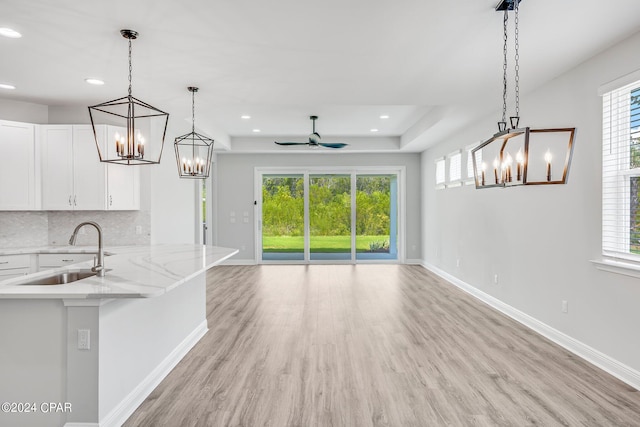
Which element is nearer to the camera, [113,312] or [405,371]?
[113,312]

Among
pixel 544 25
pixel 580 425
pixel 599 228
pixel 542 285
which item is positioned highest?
pixel 544 25

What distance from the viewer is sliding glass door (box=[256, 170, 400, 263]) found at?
876 cm

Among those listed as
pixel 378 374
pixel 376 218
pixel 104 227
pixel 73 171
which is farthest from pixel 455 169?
pixel 73 171

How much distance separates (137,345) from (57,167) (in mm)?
3151

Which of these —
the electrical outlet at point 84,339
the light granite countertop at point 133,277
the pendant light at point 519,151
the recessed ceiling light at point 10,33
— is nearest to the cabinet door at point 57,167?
the light granite countertop at point 133,277

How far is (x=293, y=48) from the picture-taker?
305 cm

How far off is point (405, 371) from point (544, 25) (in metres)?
2.84

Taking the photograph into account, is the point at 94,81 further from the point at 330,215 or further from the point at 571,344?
the point at 330,215

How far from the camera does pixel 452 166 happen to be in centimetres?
662

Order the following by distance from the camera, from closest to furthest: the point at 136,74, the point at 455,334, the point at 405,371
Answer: the point at 405,371 → the point at 136,74 → the point at 455,334

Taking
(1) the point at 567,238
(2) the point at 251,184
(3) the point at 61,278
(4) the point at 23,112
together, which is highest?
(4) the point at 23,112

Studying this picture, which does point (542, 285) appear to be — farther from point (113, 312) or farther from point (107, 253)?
point (107, 253)

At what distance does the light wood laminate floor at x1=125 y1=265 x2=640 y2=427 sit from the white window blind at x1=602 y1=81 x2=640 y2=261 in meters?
1.08

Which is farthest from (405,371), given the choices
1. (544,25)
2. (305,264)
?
(305,264)
